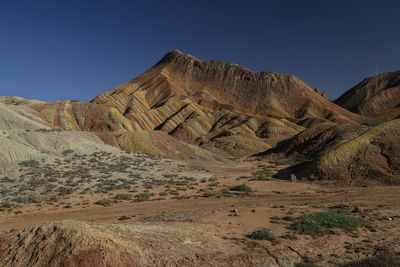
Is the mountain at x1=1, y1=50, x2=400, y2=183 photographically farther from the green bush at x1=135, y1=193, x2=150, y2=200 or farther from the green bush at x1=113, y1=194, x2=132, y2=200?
the green bush at x1=113, y1=194, x2=132, y2=200

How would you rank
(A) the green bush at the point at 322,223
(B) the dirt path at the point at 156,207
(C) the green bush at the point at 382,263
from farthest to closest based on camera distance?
(B) the dirt path at the point at 156,207, (A) the green bush at the point at 322,223, (C) the green bush at the point at 382,263

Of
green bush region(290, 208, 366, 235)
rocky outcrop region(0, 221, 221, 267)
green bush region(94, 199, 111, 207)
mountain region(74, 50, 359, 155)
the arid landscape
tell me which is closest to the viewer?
rocky outcrop region(0, 221, 221, 267)

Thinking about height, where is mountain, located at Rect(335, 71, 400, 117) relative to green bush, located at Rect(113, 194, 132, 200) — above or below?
above

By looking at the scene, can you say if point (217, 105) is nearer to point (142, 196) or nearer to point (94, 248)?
point (142, 196)

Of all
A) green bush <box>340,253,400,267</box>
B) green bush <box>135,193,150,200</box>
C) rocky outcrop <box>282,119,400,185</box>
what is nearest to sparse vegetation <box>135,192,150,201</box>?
green bush <box>135,193,150,200</box>

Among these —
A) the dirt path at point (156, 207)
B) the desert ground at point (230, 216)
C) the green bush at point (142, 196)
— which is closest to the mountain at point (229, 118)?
the desert ground at point (230, 216)

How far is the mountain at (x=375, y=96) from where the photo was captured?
10744 cm

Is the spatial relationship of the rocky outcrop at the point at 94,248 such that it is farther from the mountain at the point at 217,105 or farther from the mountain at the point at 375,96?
the mountain at the point at 375,96

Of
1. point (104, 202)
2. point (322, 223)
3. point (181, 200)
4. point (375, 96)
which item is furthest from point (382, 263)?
point (375, 96)

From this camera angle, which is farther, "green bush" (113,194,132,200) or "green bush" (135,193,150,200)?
"green bush" (135,193,150,200)

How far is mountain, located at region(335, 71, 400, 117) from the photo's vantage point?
352ft

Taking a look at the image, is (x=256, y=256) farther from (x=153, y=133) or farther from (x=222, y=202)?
(x=153, y=133)

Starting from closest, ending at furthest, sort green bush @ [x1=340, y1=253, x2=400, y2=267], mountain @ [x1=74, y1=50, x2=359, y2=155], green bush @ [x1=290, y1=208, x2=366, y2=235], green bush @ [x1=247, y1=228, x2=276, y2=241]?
green bush @ [x1=340, y1=253, x2=400, y2=267] → green bush @ [x1=247, y1=228, x2=276, y2=241] → green bush @ [x1=290, y1=208, x2=366, y2=235] → mountain @ [x1=74, y1=50, x2=359, y2=155]

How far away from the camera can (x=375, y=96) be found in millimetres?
112562
